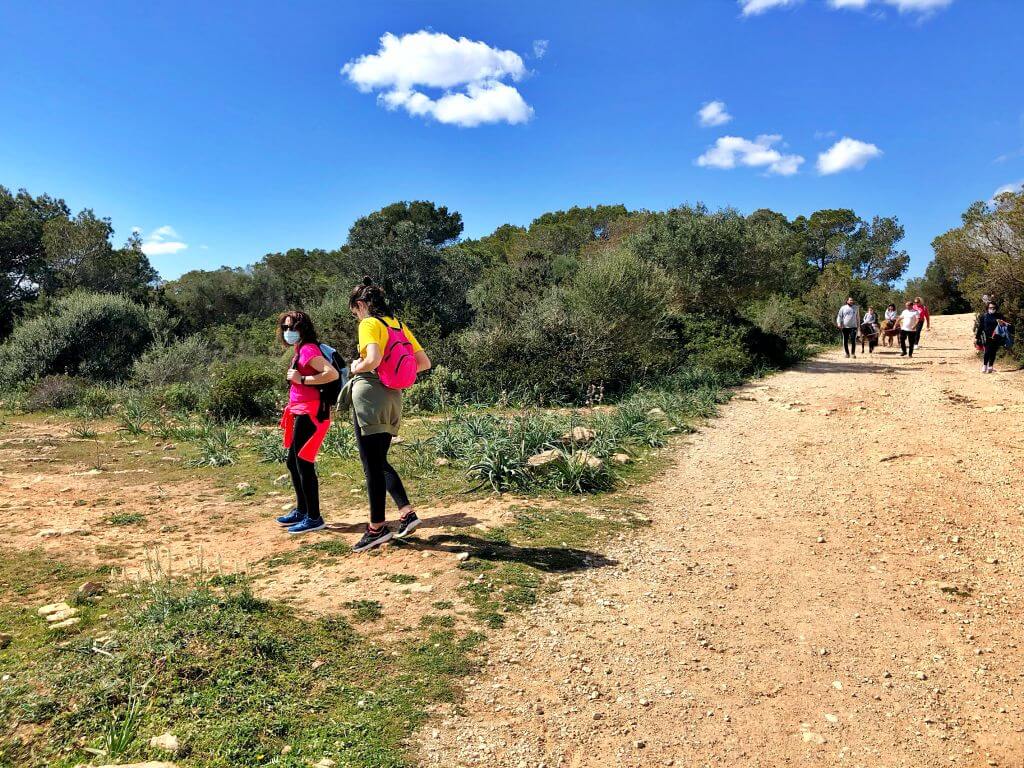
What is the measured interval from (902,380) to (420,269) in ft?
42.4

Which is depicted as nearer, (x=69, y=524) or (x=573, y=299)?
(x=69, y=524)

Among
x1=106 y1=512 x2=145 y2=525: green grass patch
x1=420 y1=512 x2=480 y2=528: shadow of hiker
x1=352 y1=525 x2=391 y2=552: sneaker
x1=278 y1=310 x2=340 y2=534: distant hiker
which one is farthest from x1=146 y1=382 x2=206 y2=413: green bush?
x1=352 y1=525 x2=391 y2=552: sneaker

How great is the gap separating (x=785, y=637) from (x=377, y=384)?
2.98 metres

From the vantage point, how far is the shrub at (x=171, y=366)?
13.5m

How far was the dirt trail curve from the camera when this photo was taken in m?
2.59

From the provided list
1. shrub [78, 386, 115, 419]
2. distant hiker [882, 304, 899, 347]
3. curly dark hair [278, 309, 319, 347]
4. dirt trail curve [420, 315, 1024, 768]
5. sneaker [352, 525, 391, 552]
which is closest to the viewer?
dirt trail curve [420, 315, 1024, 768]

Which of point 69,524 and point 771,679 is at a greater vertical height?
point 69,524

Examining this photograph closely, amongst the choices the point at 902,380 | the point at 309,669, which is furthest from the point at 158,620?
the point at 902,380

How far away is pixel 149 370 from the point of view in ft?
44.3

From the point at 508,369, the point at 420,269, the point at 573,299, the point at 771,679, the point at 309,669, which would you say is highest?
the point at 420,269

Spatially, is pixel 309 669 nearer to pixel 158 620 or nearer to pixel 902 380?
pixel 158 620

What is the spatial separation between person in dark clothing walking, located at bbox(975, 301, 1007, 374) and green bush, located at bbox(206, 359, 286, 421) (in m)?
14.3

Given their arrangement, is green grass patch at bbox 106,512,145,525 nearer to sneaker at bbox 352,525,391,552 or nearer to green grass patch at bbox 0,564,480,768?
green grass patch at bbox 0,564,480,768

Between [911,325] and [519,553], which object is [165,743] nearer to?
[519,553]
